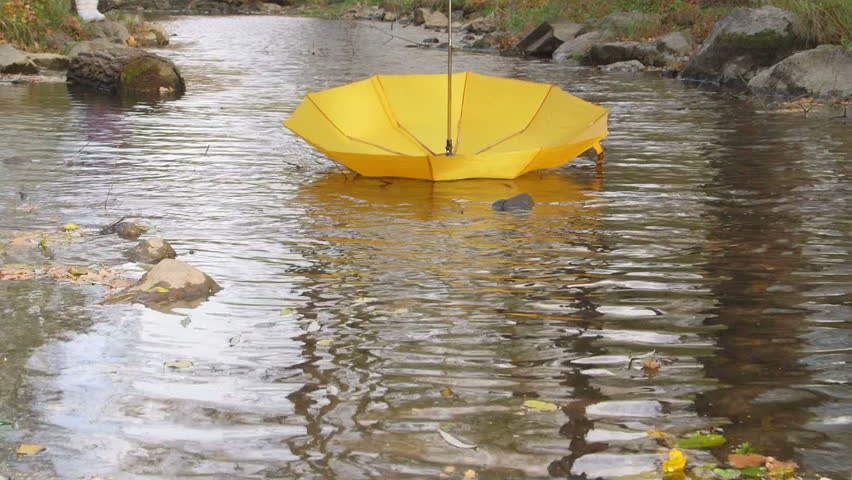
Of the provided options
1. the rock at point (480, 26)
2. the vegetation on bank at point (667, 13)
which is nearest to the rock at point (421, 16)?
the vegetation on bank at point (667, 13)

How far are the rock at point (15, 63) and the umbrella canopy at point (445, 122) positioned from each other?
504 inches

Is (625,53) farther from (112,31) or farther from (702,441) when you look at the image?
(702,441)

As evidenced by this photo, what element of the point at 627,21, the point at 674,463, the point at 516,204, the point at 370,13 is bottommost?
the point at 516,204

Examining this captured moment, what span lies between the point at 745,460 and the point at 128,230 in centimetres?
515

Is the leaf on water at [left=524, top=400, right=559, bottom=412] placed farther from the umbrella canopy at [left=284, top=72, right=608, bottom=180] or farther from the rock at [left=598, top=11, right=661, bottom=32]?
the rock at [left=598, top=11, right=661, bottom=32]

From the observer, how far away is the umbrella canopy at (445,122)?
400 inches

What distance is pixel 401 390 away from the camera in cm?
485

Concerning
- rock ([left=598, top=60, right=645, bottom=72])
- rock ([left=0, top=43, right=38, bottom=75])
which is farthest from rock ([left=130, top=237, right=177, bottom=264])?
rock ([left=598, top=60, right=645, bottom=72])

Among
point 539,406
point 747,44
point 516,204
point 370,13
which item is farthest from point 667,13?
point 370,13

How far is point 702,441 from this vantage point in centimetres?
424

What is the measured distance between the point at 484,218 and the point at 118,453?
5.01 m

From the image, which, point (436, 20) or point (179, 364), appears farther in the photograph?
point (436, 20)

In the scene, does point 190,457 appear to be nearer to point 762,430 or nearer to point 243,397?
point 243,397

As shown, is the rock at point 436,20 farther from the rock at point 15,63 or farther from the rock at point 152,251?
the rock at point 152,251
